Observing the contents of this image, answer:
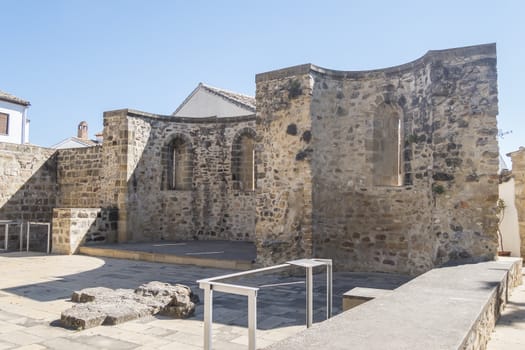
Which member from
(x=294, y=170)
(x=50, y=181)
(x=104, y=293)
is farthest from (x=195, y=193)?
(x=104, y=293)

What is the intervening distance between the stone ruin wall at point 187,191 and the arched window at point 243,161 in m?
0.19

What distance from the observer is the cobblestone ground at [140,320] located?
4715mm

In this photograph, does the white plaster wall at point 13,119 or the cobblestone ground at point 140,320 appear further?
the white plaster wall at point 13,119

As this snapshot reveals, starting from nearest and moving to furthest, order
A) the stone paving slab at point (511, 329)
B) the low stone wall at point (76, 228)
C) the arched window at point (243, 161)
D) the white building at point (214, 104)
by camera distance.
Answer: the stone paving slab at point (511, 329)
the low stone wall at point (76, 228)
the arched window at point (243, 161)
the white building at point (214, 104)

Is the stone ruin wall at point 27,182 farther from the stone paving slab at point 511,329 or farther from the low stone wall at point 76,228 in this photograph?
the stone paving slab at point 511,329

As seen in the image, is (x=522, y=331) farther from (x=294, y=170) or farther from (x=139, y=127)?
(x=139, y=127)

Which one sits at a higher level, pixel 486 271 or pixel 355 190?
pixel 355 190

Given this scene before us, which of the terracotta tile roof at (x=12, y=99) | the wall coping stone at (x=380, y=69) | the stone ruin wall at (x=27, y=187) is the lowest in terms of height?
the stone ruin wall at (x=27, y=187)

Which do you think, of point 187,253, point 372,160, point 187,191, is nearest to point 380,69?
point 372,160

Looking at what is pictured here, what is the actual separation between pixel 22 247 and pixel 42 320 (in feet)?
32.2

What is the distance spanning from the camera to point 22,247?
1393 centimetres

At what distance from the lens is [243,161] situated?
49.9 ft

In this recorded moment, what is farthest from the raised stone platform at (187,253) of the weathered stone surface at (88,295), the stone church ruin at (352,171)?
the weathered stone surface at (88,295)

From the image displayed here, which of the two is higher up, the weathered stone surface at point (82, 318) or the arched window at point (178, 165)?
the arched window at point (178, 165)
